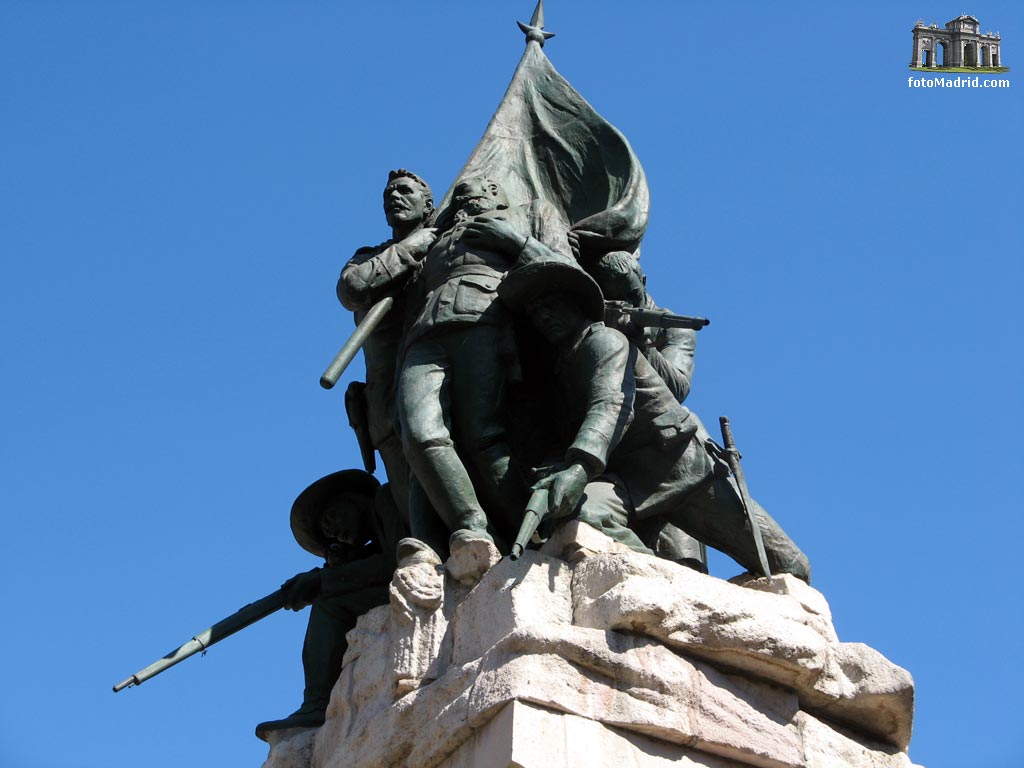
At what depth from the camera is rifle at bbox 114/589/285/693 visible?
843 centimetres

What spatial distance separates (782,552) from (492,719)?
2181 mm

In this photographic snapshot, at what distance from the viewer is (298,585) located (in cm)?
905

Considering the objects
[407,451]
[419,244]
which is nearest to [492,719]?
[407,451]

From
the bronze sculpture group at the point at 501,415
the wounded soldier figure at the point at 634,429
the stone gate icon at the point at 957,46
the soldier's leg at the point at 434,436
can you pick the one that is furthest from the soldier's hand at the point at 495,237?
the stone gate icon at the point at 957,46

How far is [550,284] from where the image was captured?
27.2 ft

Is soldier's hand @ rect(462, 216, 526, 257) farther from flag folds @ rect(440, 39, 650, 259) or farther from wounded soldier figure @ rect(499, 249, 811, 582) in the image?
flag folds @ rect(440, 39, 650, 259)

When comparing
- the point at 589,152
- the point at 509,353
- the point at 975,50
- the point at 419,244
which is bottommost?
the point at 509,353

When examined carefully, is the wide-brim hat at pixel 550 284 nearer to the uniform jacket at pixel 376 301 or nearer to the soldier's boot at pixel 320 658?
the uniform jacket at pixel 376 301

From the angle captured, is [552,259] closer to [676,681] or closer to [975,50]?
[676,681]

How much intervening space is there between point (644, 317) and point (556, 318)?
476 mm

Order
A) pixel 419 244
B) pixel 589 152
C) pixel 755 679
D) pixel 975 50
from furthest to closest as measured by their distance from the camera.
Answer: pixel 975 50
pixel 589 152
pixel 419 244
pixel 755 679

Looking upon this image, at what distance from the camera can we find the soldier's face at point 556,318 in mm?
8281

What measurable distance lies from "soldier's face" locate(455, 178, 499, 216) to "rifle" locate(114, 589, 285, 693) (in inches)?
83.2

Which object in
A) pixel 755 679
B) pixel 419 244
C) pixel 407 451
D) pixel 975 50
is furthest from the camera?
pixel 975 50
